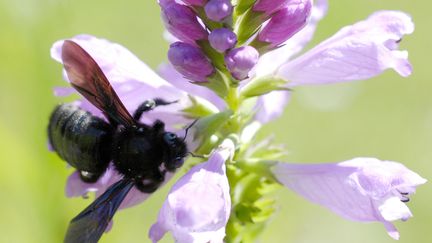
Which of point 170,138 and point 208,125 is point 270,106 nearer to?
point 208,125

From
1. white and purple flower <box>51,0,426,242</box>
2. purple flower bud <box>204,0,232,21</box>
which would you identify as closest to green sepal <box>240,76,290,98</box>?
white and purple flower <box>51,0,426,242</box>

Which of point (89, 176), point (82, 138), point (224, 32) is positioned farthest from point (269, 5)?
point (89, 176)

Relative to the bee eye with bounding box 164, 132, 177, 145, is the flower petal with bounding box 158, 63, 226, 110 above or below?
below

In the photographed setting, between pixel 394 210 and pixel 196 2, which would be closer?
pixel 394 210

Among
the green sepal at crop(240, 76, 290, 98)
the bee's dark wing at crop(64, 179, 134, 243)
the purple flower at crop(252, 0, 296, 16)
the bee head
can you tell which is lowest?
the bee head

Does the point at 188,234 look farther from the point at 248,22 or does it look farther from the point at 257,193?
the point at 248,22

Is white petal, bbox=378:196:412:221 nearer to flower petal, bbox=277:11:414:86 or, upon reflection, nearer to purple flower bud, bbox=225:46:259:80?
flower petal, bbox=277:11:414:86
